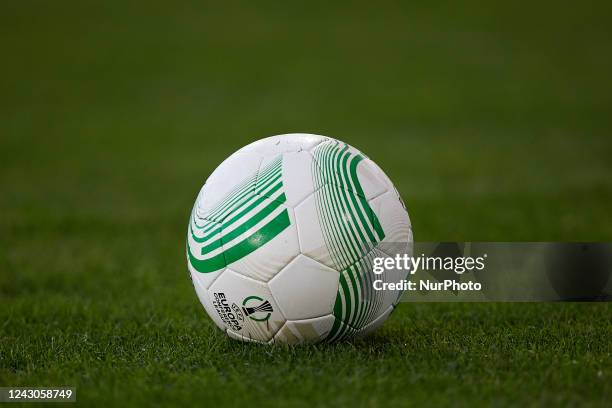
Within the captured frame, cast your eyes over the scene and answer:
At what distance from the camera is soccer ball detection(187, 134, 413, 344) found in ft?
13.5

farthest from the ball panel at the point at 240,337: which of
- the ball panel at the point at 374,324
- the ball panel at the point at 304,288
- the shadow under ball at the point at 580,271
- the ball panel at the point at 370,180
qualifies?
the shadow under ball at the point at 580,271

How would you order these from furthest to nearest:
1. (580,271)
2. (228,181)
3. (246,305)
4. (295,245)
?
(580,271) → (228,181) → (246,305) → (295,245)

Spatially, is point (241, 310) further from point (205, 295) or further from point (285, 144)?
point (285, 144)

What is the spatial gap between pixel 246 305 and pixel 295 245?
46 centimetres

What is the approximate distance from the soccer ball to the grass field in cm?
20

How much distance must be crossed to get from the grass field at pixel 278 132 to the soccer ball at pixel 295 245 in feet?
0.66

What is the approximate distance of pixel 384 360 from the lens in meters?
4.11

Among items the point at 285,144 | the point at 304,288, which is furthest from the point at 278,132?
the point at 304,288

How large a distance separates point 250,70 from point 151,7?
25.4 feet

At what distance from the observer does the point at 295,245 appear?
13.4ft

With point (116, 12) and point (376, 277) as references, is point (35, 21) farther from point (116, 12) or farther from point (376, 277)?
point (376, 277)

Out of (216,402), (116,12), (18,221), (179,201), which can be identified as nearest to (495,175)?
(179,201)

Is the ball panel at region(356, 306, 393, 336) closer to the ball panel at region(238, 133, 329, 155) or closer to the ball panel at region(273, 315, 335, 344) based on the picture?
the ball panel at region(273, 315, 335, 344)

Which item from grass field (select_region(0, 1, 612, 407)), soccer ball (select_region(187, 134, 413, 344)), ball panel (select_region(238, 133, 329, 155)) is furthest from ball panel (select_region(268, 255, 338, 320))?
ball panel (select_region(238, 133, 329, 155))
